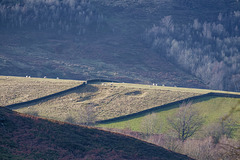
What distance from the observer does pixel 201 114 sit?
6300 cm

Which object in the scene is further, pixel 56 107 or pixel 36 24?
pixel 36 24

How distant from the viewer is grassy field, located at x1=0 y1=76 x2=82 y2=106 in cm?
6831

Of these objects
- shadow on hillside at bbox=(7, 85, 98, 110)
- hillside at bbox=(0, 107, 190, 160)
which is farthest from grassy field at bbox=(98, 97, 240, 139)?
hillside at bbox=(0, 107, 190, 160)

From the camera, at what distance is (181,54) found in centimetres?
16300

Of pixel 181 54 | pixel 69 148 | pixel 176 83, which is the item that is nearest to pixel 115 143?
pixel 69 148

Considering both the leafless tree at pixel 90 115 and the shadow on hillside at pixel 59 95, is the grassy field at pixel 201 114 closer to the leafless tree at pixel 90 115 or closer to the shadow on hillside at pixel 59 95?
the leafless tree at pixel 90 115

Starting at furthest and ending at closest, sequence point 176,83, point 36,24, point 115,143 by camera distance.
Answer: point 36,24, point 176,83, point 115,143

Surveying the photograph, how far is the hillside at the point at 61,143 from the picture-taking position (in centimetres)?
3219

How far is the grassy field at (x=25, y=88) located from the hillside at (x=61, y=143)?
3000cm

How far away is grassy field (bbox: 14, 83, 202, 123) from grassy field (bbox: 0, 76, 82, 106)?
3.33 meters

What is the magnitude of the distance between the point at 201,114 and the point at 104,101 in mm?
18091

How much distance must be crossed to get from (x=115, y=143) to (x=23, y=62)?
97.8 m

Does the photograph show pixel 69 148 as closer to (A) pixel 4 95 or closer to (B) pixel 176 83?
(A) pixel 4 95

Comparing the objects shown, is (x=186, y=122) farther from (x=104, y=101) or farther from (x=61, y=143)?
(x=61, y=143)
